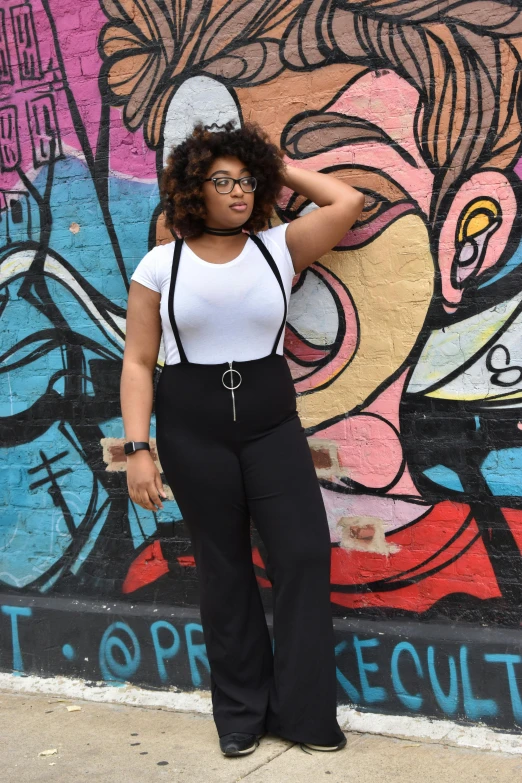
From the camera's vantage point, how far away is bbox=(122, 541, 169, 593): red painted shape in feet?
13.7

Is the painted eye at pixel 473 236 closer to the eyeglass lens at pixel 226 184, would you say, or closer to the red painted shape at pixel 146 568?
the eyeglass lens at pixel 226 184

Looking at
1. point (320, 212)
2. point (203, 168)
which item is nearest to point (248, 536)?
point (320, 212)

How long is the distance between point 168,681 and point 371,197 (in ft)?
7.43

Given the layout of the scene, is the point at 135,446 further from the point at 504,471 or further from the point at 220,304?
the point at 504,471

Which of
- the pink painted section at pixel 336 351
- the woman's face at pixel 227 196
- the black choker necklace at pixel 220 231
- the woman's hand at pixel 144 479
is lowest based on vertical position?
the woman's hand at pixel 144 479

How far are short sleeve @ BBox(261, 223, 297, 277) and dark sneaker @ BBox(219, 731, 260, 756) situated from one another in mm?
1755

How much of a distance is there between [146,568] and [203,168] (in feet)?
6.32

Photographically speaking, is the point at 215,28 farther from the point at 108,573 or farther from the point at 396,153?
the point at 108,573

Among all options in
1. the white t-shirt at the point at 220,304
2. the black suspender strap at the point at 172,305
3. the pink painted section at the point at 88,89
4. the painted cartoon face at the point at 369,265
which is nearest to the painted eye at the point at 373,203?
the painted cartoon face at the point at 369,265

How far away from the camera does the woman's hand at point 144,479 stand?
10.9 ft

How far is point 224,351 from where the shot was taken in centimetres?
328

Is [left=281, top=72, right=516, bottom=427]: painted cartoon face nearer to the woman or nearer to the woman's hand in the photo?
the woman

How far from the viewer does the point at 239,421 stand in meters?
3.28

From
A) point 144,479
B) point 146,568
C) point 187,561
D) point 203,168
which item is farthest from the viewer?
point 146,568
